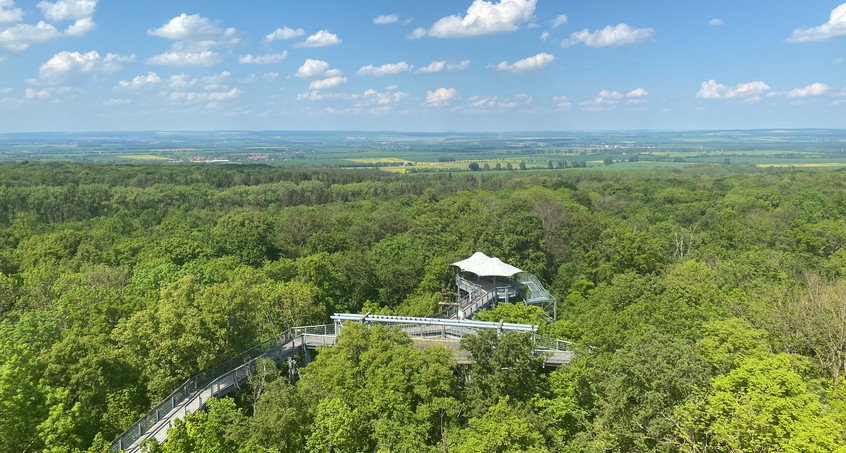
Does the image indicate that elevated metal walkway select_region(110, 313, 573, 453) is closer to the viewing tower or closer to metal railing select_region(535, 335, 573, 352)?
metal railing select_region(535, 335, 573, 352)

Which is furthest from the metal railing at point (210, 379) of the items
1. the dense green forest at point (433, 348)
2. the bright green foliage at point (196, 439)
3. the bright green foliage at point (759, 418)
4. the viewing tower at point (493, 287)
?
the bright green foliage at point (759, 418)

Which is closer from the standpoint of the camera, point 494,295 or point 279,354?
point 279,354

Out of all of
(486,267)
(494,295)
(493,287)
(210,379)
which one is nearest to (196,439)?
(210,379)

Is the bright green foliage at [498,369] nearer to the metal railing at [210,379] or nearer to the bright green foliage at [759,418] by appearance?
the bright green foliage at [759,418]

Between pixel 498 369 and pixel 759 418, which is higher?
pixel 759 418

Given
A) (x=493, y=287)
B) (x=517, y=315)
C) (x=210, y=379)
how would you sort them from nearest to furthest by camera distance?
(x=210, y=379), (x=517, y=315), (x=493, y=287)

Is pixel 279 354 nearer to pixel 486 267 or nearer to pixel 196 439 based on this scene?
pixel 196 439
